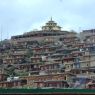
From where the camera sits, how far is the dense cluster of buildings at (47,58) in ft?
178

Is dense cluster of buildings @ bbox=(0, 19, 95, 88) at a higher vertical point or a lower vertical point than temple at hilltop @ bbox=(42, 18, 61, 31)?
lower

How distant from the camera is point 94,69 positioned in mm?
58500

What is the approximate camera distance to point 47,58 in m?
69.6

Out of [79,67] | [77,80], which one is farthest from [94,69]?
[77,80]

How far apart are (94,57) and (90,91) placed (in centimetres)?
3277

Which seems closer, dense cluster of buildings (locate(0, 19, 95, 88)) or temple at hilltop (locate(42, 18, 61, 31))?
dense cluster of buildings (locate(0, 19, 95, 88))

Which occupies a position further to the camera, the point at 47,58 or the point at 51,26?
the point at 51,26

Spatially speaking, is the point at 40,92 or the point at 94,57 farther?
the point at 94,57

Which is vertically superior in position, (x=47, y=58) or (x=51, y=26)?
(x=51, y=26)

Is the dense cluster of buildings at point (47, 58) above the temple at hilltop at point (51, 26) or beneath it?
beneath

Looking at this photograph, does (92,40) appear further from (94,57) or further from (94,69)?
(94,69)

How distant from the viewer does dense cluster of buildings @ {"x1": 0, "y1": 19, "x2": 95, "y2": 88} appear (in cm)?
5416

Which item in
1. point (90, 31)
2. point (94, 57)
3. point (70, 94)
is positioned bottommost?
point (70, 94)

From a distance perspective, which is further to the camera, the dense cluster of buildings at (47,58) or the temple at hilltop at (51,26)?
the temple at hilltop at (51,26)
